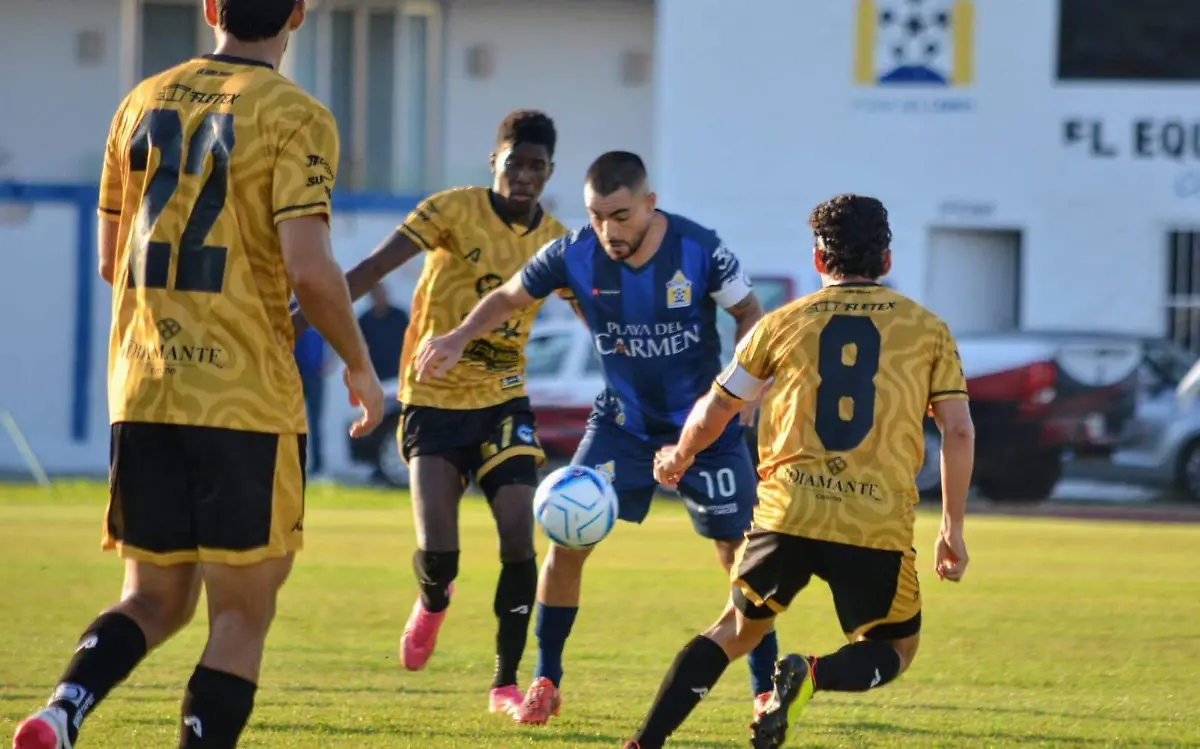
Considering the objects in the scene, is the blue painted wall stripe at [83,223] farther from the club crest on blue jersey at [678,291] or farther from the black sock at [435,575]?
the club crest on blue jersey at [678,291]

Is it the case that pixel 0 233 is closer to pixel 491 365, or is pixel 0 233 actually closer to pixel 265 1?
pixel 491 365

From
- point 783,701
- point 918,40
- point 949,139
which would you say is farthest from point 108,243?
point 949,139

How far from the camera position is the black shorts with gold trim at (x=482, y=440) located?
769cm

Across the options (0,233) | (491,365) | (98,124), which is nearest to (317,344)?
(0,233)

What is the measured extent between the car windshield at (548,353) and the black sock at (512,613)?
12574mm

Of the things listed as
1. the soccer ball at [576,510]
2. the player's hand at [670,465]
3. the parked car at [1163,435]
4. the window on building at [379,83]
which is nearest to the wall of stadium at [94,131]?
the window on building at [379,83]

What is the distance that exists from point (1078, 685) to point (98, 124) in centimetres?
2255

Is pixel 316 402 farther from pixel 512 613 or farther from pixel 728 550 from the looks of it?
pixel 728 550

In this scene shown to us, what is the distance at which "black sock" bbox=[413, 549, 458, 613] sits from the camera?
775 cm

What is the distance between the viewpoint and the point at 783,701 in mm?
5496

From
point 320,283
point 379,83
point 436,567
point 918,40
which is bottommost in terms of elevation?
point 436,567

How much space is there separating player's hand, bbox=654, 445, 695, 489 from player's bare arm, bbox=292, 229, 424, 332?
1632mm

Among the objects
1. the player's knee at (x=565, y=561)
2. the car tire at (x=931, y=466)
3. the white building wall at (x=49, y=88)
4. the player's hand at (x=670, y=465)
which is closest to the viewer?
the player's hand at (x=670, y=465)

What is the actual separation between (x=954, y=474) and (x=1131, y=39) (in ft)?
65.4
